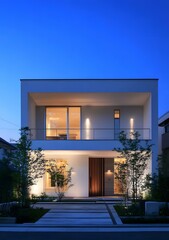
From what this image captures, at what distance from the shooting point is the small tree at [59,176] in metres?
25.2

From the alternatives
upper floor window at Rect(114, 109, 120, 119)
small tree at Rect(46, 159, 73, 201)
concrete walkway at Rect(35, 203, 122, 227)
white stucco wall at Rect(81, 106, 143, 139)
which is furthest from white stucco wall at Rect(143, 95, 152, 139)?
concrete walkway at Rect(35, 203, 122, 227)

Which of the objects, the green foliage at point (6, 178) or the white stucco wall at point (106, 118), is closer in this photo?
the green foliage at point (6, 178)

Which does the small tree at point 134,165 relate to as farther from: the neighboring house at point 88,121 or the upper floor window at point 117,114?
the upper floor window at point 117,114

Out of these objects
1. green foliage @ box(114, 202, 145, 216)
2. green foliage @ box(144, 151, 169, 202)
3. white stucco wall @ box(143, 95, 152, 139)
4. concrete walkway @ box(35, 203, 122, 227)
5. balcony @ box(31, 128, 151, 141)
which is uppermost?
white stucco wall @ box(143, 95, 152, 139)

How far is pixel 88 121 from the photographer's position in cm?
2905

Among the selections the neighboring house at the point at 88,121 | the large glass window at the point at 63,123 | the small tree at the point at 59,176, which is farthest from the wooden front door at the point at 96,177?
the large glass window at the point at 63,123

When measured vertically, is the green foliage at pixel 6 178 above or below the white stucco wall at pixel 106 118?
below

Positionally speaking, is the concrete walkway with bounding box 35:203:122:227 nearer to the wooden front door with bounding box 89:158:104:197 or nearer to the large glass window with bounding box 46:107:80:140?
the wooden front door with bounding box 89:158:104:197

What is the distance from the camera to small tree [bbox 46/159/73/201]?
25203 millimetres

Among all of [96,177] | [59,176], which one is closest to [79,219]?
[59,176]

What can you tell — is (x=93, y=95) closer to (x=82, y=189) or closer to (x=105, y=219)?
(x=82, y=189)

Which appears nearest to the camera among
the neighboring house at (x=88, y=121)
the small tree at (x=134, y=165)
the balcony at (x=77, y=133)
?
the small tree at (x=134, y=165)

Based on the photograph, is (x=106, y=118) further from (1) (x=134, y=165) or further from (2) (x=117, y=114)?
(1) (x=134, y=165)

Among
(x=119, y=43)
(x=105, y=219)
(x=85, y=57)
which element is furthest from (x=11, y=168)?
(x=85, y=57)
